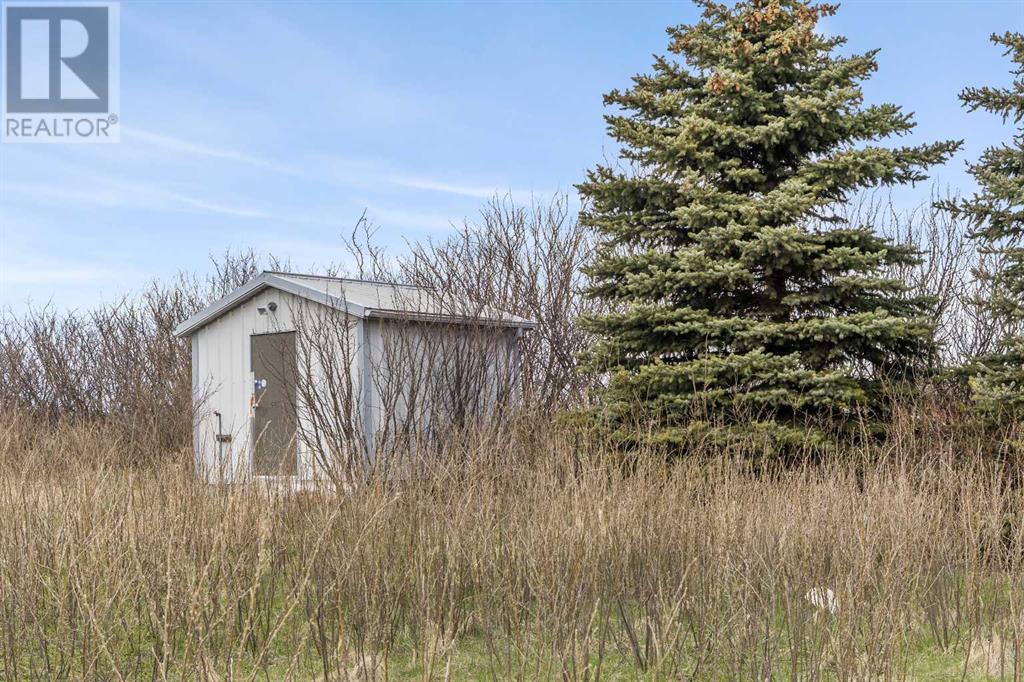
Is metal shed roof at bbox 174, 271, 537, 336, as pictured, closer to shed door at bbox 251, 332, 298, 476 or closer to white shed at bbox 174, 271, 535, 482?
white shed at bbox 174, 271, 535, 482

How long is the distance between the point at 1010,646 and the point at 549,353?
1319 centimetres

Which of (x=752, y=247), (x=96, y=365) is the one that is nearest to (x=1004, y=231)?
(x=752, y=247)

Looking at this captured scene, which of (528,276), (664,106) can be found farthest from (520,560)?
(528,276)

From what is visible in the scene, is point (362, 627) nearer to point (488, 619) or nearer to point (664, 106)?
point (488, 619)

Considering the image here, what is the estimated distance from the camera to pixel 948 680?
5.89 meters

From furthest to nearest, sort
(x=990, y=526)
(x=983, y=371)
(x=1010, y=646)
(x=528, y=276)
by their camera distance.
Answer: (x=528, y=276)
(x=983, y=371)
(x=990, y=526)
(x=1010, y=646)

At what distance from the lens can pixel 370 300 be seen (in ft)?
42.2

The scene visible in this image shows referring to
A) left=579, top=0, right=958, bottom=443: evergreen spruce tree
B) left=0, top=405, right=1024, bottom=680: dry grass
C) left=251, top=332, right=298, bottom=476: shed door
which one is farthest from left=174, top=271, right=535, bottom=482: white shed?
left=0, top=405, right=1024, bottom=680: dry grass

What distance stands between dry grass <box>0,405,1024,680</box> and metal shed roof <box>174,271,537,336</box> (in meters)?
5.22

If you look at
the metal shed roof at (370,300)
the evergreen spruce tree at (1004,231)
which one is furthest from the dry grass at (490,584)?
the metal shed roof at (370,300)

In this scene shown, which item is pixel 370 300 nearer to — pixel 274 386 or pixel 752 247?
pixel 274 386

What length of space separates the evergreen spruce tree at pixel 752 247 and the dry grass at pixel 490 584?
2.90m

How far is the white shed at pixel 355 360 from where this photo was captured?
11852 mm

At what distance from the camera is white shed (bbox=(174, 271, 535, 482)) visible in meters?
11.9
